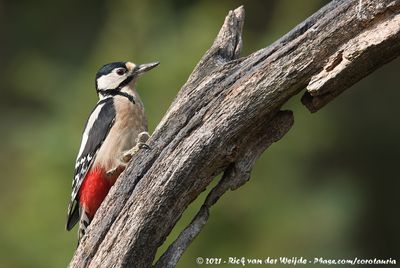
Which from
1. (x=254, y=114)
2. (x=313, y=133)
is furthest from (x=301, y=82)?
(x=313, y=133)

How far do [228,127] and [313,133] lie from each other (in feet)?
12.6

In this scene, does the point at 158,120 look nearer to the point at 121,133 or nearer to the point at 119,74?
the point at 119,74

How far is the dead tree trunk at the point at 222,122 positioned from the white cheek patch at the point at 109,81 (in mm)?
1437

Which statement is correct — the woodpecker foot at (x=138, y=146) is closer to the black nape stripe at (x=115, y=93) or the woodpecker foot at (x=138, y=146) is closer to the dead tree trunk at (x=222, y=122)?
the dead tree trunk at (x=222, y=122)

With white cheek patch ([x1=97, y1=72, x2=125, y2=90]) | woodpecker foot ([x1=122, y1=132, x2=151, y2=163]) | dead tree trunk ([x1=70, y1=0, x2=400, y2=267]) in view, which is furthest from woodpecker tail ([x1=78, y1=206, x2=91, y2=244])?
white cheek patch ([x1=97, y1=72, x2=125, y2=90])

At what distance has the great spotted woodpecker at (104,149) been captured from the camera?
224 inches

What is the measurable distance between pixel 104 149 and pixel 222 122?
1.26 metres

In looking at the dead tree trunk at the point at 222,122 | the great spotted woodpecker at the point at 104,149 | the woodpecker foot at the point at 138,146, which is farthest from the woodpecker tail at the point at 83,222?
the dead tree trunk at the point at 222,122

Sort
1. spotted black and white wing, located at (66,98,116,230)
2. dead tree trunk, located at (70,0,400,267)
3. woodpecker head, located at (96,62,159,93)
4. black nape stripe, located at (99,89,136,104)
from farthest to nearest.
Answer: woodpecker head, located at (96,62,159,93)
black nape stripe, located at (99,89,136,104)
spotted black and white wing, located at (66,98,116,230)
dead tree trunk, located at (70,0,400,267)

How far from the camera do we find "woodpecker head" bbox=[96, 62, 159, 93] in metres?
6.30

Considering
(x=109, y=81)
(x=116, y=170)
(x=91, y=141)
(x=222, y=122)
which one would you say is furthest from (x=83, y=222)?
(x=222, y=122)

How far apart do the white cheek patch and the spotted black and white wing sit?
263 millimetres

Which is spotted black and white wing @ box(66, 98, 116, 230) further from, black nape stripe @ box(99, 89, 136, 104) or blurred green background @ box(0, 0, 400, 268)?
blurred green background @ box(0, 0, 400, 268)

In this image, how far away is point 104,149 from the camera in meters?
5.77
